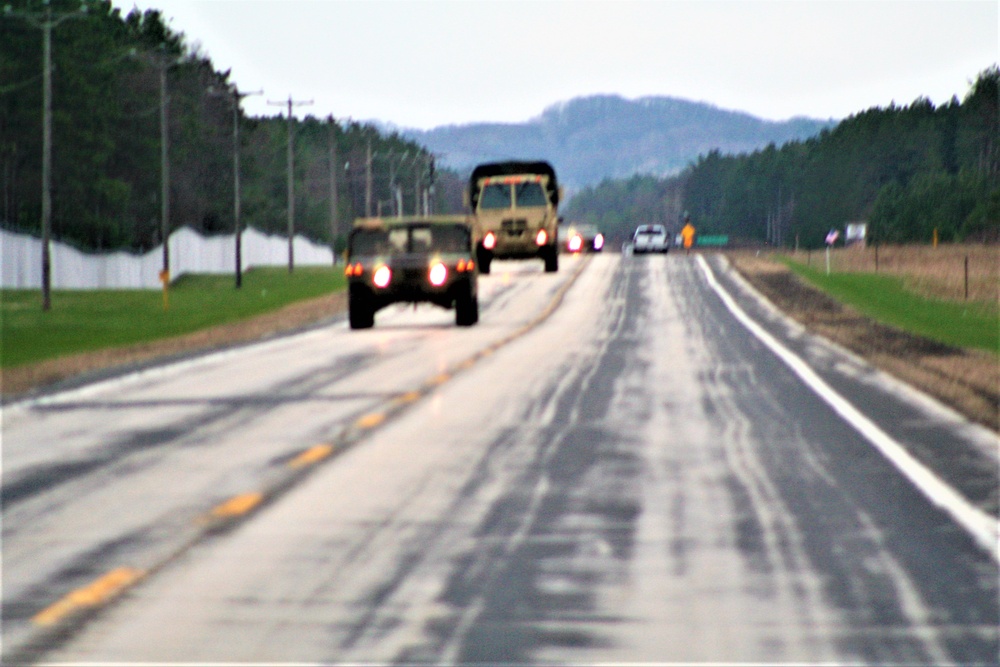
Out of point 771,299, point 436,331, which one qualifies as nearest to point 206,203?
point 771,299

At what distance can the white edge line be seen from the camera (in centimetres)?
966

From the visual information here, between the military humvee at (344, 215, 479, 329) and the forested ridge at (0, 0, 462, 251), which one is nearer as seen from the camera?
the military humvee at (344, 215, 479, 329)

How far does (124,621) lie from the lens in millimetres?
7488

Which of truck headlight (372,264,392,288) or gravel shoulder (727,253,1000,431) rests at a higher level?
truck headlight (372,264,392,288)

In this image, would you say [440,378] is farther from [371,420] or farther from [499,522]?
[499,522]

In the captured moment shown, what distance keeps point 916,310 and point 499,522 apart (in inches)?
1156

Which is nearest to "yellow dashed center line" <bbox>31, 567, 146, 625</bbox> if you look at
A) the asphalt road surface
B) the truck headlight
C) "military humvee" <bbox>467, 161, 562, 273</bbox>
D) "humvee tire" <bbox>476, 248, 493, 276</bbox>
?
the asphalt road surface

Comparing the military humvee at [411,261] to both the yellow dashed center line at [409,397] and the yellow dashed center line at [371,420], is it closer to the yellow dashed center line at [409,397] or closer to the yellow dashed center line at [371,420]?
the yellow dashed center line at [409,397]

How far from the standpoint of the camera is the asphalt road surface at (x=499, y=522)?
7246 mm

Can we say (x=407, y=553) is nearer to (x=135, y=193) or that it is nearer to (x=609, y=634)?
(x=609, y=634)

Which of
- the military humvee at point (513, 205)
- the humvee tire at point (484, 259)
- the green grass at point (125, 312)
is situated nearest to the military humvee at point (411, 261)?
the green grass at point (125, 312)

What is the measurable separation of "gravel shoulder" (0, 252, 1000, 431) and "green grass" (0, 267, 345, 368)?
1.10 m

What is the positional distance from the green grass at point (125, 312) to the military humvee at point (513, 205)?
577 cm

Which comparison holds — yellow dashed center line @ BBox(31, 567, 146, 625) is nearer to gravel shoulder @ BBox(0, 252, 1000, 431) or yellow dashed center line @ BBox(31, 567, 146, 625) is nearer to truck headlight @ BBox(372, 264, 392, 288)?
gravel shoulder @ BBox(0, 252, 1000, 431)
